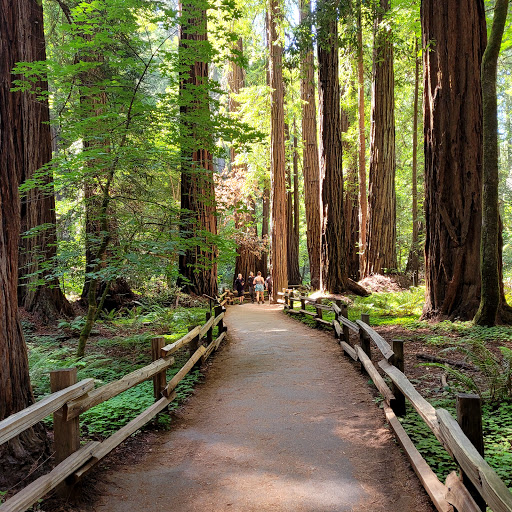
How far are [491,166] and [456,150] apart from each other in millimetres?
1537

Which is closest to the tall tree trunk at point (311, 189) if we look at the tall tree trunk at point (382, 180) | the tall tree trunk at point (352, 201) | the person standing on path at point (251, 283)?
the tall tree trunk at point (352, 201)

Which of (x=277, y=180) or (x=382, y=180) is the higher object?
(x=277, y=180)

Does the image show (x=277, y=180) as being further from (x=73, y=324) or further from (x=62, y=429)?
(x=62, y=429)

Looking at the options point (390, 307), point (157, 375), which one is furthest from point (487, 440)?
point (390, 307)

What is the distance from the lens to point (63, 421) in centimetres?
367

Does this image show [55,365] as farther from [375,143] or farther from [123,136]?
[375,143]

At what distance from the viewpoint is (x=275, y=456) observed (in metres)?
4.79

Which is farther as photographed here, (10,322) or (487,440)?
(487,440)

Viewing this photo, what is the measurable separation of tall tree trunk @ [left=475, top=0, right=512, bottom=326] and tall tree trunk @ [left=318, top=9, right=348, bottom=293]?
790 cm

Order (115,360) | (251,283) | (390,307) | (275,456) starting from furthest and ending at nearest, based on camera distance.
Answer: (251,283) → (390,307) → (115,360) → (275,456)

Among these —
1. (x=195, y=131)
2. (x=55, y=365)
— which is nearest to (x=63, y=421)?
(x=55, y=365)

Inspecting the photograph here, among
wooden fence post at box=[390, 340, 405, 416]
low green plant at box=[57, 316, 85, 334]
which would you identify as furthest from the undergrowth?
wooden fence post at box=[390, 340, 405, 416]

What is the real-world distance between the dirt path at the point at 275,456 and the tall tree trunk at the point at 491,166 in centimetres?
280

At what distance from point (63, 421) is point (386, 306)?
11.0 meters
